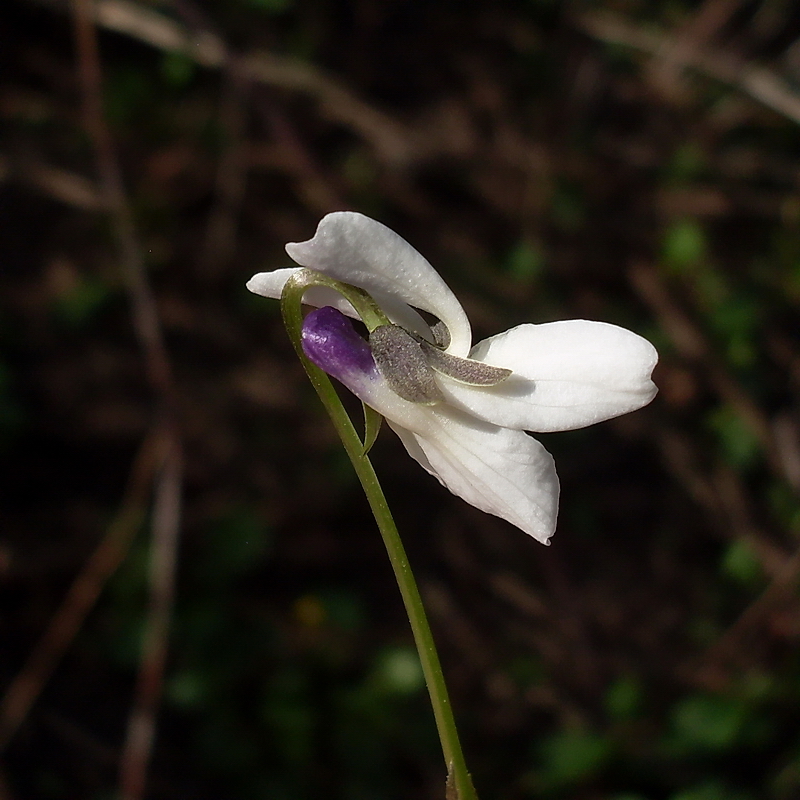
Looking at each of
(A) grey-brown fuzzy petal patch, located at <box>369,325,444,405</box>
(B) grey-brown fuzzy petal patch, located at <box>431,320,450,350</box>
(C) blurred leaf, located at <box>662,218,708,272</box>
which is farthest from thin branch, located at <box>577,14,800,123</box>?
(A) grey-brown fuzzy petal patch, located at <box>369,325,444,405</box>

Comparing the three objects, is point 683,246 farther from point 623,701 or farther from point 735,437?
point 623,701

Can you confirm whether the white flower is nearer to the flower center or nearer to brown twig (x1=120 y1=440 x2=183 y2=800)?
the flower center

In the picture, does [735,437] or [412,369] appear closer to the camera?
[412,369]

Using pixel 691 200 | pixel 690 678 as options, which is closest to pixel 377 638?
pixel 690 678

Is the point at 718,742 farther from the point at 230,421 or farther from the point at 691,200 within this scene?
the point at 691,200

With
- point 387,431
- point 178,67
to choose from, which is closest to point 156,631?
point 387,431

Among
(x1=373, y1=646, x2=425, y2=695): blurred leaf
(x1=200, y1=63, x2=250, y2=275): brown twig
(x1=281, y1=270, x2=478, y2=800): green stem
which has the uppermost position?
(x1=200, y1=63, x2=250, y2=275): brown twig

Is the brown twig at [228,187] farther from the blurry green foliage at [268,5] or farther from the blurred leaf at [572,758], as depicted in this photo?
the blurred leaf at [572,758]
